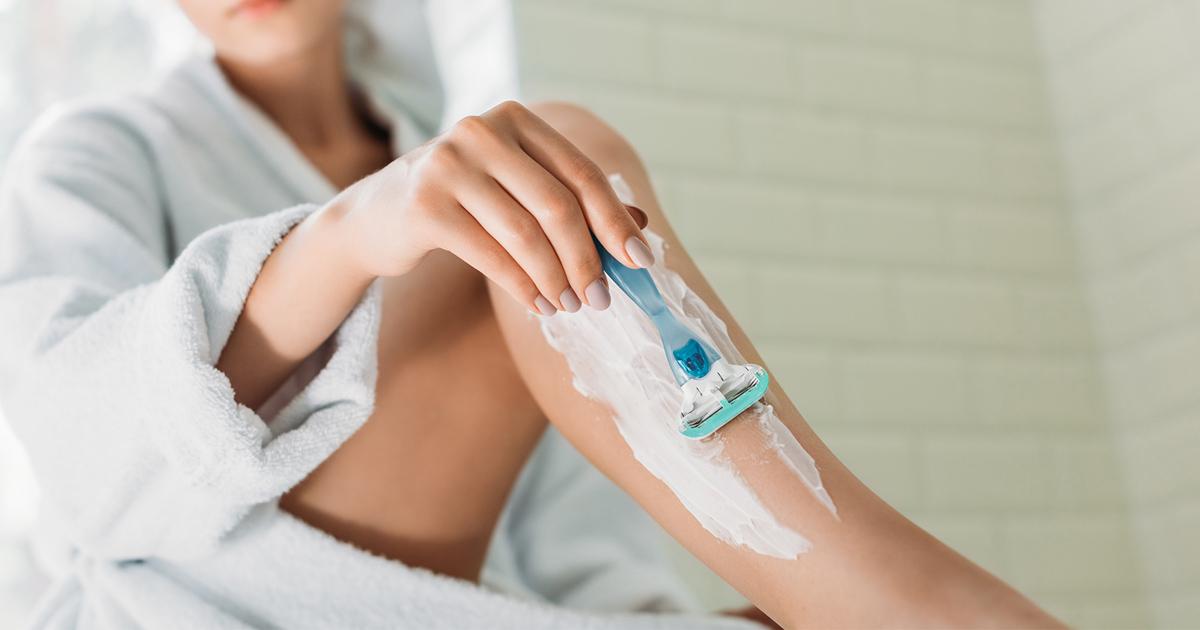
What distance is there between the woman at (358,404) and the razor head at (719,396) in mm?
15

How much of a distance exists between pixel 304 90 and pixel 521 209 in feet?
2.43

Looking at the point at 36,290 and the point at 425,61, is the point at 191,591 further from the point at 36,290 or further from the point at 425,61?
the point at 425,61

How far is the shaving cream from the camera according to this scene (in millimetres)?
549

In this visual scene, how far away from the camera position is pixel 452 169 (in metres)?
0.51

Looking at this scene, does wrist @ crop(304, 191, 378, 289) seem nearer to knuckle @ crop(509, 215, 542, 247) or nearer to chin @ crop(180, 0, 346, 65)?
knuckle @ crop(509, 215, 542, 247)

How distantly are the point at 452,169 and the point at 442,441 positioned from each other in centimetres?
27

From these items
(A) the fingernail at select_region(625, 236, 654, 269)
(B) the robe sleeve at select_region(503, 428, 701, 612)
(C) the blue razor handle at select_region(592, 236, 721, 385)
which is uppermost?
(A) the fingernail at select_region(625, 236, 654, 269)

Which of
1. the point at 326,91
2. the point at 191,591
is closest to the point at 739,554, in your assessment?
the point at 191,591

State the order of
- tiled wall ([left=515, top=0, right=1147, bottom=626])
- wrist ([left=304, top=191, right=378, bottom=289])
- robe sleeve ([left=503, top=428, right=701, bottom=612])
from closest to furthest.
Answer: wrist ([left=304, top=191, right=378, bottom=289]) → robe sleeve ([left=503, top=428, right=701, bottom=612]) → tiled wall ([left=515, top=0, right=1147, bottom=626])

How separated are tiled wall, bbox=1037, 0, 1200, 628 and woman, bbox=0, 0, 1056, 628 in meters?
0.90

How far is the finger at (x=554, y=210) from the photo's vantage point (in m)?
0.49

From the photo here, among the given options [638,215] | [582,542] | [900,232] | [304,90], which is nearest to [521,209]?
[638,215]

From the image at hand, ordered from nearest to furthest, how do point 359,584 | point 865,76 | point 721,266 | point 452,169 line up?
point 452,169, point 359,584, point 721,266, point 865,76

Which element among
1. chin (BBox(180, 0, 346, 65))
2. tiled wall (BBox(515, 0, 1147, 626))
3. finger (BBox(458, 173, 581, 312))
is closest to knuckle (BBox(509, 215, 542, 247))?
finger (BBox(458, 173, 581, 312))
